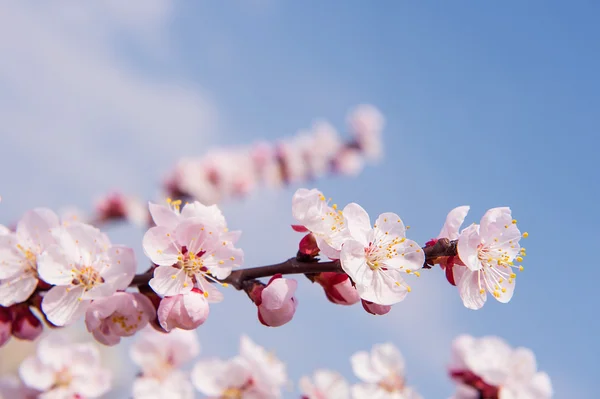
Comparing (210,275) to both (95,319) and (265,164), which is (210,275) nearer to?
(95,319)

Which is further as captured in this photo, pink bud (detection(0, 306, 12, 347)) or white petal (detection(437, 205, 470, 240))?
pink bud (detection(0, 306, 12, 347))

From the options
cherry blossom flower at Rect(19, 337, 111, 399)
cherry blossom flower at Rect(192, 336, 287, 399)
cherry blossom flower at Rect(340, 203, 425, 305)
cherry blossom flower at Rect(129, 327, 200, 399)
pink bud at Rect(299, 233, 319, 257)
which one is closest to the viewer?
cherry blossom flower at Rect(340, 203, 425, 305)

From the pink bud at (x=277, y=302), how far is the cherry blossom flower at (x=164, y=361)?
1.37 m

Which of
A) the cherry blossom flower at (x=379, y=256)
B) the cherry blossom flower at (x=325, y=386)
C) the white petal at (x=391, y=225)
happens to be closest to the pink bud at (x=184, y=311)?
the cherry blossom flower at (x=379, y=256)

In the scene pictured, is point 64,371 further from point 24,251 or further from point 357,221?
point 357,221

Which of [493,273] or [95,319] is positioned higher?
[493,273]

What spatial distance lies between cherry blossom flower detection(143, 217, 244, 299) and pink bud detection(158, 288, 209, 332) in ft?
0.10

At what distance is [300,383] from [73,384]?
1169mm

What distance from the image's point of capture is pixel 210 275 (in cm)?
191

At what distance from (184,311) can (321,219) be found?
0.52 metres

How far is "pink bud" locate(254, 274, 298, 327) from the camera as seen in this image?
5.82 ft

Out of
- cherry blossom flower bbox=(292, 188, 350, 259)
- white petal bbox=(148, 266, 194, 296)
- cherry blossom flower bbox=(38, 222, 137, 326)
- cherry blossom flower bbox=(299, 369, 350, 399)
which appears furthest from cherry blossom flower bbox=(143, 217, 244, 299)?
cherry blossom flower bbox=(299, 369, 350, 399)

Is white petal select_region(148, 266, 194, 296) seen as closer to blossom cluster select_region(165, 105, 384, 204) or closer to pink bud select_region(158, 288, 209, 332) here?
pink bud select_region(158, 288, 209, 332)

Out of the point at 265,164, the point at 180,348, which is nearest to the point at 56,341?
the point at 180,348
